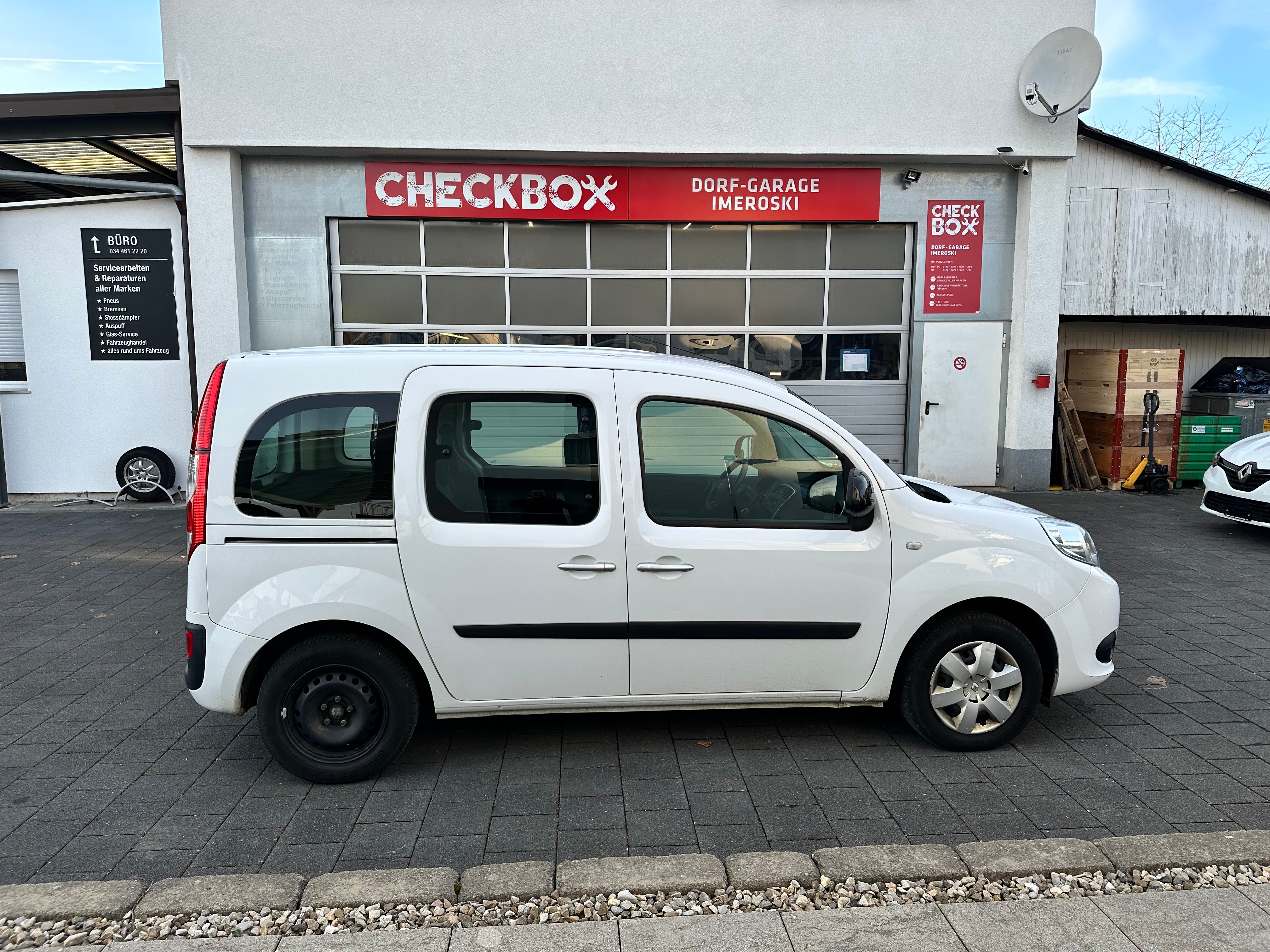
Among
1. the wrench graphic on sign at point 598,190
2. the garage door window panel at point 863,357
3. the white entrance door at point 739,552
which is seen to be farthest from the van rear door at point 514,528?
the garage door window panel at point 863,357

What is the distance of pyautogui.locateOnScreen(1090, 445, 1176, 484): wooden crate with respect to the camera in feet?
38.1

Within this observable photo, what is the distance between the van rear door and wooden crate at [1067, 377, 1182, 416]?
9.95 meters

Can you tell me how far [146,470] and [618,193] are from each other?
6.73 metres

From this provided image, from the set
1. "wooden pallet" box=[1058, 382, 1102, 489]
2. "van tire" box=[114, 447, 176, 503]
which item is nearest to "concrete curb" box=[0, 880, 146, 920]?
"van tire" box=[114, 447, 176, 503]

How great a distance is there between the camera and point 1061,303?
37.6 feet

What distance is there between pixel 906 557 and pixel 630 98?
8170 mm

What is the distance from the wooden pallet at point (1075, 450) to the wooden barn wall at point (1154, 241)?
1.26 m

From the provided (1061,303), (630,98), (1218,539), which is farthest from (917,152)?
(1218,539)

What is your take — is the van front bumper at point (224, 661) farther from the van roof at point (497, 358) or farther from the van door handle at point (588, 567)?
the van door handle at point (588, 567)

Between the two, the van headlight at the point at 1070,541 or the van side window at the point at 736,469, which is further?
the van headlight at the point at 1070,541

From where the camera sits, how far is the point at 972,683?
397cm

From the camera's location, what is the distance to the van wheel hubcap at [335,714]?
146 inches

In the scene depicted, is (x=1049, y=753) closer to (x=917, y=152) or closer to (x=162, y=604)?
(x=162, y=604)

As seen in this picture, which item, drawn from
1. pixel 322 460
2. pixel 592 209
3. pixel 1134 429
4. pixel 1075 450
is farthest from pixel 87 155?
pixel 1134 429
